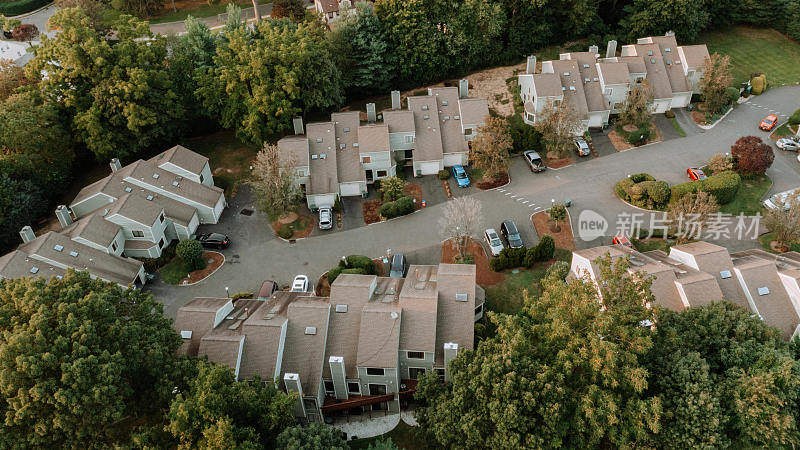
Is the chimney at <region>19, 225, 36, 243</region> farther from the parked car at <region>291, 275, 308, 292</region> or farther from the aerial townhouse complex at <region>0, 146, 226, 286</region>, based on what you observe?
the parked car at <region>291, 275, 308, 292</region>

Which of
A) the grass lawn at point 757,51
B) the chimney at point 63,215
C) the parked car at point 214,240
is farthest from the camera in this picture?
the grass lawn at point 757,51

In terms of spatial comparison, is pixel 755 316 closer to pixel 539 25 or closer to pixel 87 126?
pixel 539 25

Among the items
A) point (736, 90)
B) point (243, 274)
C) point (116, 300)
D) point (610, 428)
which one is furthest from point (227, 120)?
point (736, 90)

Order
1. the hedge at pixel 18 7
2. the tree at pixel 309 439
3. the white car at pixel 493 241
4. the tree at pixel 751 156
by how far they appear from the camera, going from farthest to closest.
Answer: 1. the hedge at pixel 18 7
2. the tree at pixel 751 156
3. the white car at pixel 493 241
4. the tree at pixel 309 439

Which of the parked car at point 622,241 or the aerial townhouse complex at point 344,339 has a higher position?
the aerial townhouse complex at point 344,339

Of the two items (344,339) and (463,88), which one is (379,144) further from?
(344,339)

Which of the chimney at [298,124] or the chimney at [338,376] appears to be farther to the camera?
the chimney at [298,124]

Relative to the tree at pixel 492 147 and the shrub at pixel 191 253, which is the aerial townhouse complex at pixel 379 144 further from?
the shrub at pixel 191 253

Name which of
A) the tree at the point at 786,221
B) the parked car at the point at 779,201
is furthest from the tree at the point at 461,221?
the parked car at the point at 779,201
